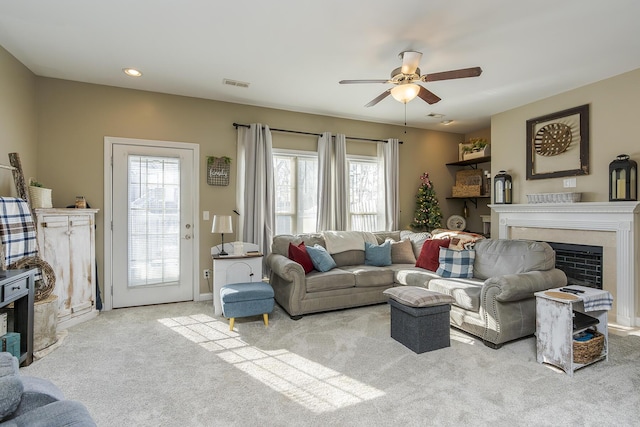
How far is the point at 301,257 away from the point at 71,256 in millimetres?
2584

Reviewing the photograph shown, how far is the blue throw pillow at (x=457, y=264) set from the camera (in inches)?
149

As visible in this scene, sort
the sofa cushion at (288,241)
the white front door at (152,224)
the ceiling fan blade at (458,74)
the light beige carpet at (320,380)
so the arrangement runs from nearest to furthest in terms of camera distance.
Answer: the light beige carpet at (320,380), the ceiling fan blade at (458,74), the white front door at (152,224), the sofa cushion at (288,241)

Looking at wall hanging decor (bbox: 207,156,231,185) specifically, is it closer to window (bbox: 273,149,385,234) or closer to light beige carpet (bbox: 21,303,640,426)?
window (bbox: 273,149,385,234)

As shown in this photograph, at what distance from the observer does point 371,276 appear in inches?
164

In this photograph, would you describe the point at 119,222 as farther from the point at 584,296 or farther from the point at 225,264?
the point at 584,296

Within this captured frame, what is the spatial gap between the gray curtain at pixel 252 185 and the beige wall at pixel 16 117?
2.33m

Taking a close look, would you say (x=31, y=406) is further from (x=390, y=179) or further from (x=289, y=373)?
(x=390, y=179)

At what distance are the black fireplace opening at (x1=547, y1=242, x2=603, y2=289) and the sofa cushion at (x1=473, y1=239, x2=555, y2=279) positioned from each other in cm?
96

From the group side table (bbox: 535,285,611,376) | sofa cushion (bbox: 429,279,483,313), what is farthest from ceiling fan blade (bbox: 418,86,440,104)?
side table (bbox: 535,285,611,376)

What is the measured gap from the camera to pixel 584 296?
257 centimetres

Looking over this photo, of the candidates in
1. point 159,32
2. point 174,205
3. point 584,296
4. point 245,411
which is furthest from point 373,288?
point 159,32

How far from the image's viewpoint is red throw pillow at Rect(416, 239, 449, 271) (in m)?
4.20

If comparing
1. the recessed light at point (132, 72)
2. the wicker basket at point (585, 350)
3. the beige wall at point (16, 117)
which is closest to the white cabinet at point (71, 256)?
the beige wall at point (16, 117)

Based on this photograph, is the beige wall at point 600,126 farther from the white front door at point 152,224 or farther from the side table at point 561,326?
the white front door at point 152,224
